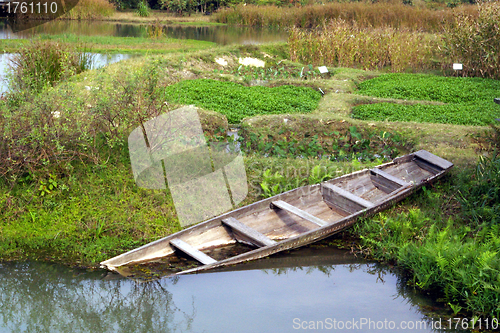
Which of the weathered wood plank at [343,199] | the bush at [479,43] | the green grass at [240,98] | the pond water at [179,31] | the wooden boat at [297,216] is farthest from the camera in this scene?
the pond water at [179,31]

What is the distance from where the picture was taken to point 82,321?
399 centimetres

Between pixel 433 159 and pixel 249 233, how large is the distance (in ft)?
9.95

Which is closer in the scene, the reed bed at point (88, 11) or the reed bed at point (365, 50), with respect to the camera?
the reed bed at point (365, 50)

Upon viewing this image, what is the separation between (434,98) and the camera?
10.7 metres

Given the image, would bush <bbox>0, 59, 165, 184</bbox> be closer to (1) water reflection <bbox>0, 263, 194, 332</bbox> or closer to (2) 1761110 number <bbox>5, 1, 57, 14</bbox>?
(1) water reflection <bbox>0, 263, 194, 332</bbox>

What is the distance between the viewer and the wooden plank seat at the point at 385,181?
5961mm

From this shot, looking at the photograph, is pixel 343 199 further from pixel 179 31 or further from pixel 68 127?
pixel 179 31

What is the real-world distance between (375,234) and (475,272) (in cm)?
114

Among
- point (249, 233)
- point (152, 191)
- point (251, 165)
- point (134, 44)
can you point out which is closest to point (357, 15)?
point (134, 44)

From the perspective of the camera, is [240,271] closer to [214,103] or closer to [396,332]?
[396,332]

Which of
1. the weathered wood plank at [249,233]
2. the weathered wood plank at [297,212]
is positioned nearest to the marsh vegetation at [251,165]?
the weathered wood plank at [297,212]

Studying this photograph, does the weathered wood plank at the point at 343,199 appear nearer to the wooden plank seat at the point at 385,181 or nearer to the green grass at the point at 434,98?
the wooden plank seat at the point at 385,181

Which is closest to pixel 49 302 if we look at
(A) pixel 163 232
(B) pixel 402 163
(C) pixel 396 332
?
(A) pixel 163 232

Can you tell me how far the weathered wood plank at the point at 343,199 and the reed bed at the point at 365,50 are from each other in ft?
32.2
